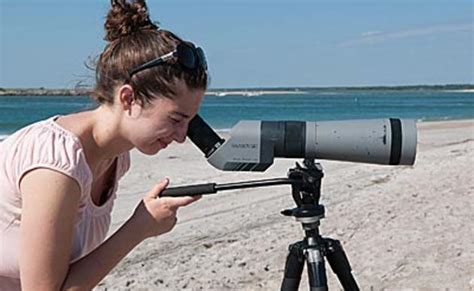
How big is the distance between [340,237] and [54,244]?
413 cm

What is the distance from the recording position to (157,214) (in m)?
1.66

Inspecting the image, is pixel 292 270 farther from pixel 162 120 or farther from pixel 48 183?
pixel 48 183

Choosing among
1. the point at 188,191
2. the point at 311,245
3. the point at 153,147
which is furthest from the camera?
the point at 311,245

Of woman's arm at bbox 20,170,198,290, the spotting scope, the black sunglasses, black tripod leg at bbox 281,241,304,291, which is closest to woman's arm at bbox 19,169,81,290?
woman's arm at bbox 20,170,198,290

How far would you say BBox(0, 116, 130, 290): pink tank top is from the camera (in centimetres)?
151

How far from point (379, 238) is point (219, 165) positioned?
3.70 metres

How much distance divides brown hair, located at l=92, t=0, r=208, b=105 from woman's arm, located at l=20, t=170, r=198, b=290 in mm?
219

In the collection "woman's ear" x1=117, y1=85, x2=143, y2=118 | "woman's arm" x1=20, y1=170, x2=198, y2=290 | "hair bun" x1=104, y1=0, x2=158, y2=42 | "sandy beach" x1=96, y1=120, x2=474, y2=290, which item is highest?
"hair bun" x1=104, y1=0, x2=158, y2=42

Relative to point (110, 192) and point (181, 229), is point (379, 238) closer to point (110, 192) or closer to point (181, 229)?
point (181, 229)

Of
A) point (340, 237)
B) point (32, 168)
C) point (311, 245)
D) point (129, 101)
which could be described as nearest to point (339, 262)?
point (311, 245)

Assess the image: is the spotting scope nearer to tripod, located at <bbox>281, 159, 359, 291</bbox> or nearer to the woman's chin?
tripod, located at <bbox>281, 159, 359, 291</bbox>

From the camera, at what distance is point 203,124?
70.4 inches

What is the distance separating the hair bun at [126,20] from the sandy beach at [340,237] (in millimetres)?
1987

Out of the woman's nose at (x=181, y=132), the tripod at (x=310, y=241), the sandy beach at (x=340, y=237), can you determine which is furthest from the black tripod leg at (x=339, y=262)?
the sandy beach at (x=340, y=237)
